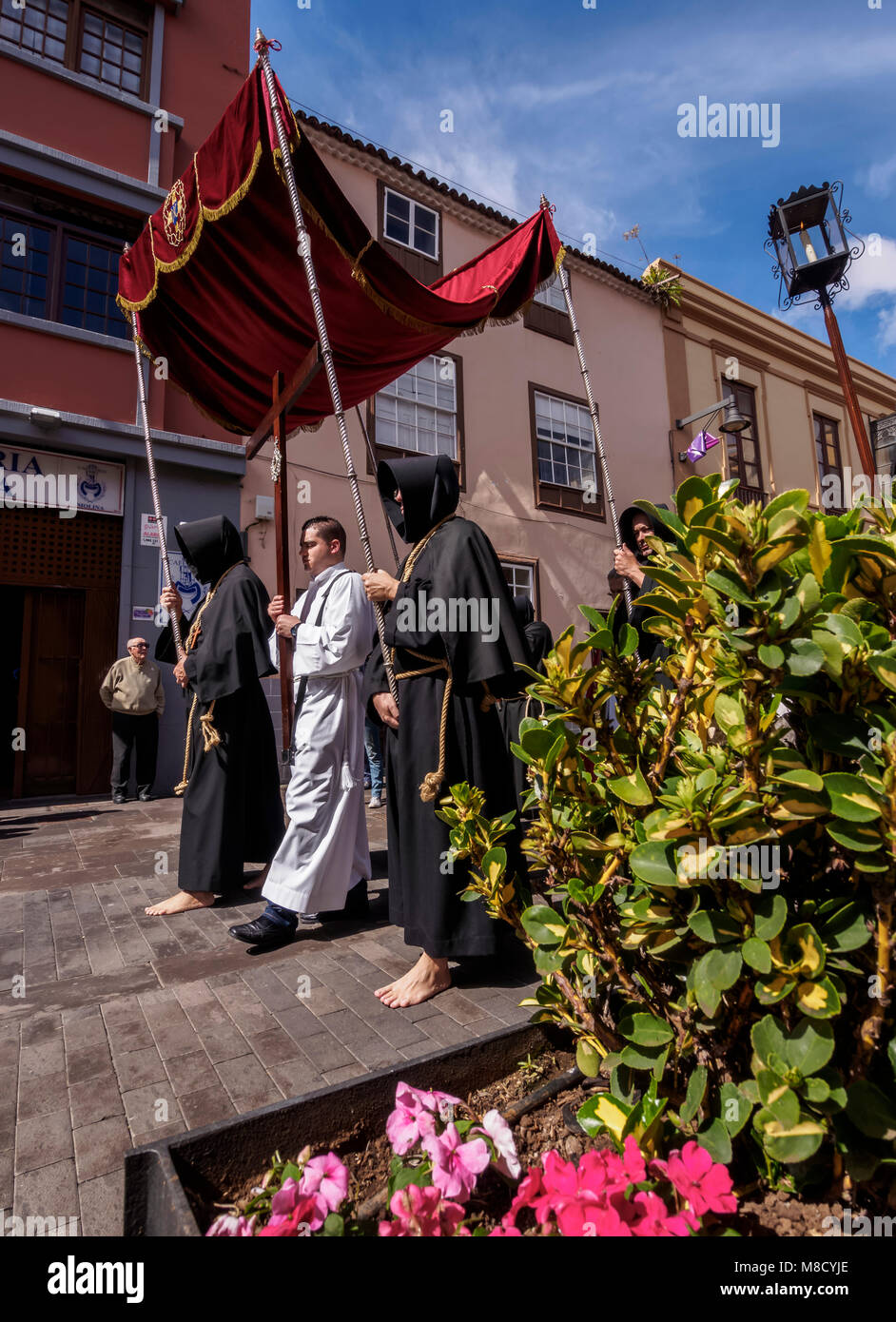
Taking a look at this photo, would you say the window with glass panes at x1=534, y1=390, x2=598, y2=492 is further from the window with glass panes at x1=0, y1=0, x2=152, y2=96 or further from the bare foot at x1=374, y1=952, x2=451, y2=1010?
the bare foot at x1=374, y1=952, x2=451, y2=1010

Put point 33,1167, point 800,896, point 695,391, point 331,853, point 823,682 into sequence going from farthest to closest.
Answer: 1. point 695,391
2. point 331,853
3. point 33,1167
4. point 800,896
5. point 823,682

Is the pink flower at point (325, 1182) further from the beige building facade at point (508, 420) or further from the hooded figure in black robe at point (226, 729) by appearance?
the beige building facade at point (508, 420)

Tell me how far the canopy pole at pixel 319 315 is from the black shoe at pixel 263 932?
1322mm

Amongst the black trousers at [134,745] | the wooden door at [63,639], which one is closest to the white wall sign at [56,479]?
the wooden door at [63,639]

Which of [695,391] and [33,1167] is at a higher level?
[695,391]

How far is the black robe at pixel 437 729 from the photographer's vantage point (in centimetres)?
265

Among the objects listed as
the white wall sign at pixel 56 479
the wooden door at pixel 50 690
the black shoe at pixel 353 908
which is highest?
the white wall sign at pixel 56 479

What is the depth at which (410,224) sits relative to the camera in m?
11.6

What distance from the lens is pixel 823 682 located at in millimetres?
1065

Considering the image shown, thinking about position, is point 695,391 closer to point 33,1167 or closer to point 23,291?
point 23,291

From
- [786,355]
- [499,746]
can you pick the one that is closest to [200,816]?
[499,746]
